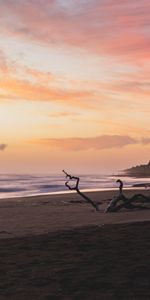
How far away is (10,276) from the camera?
8.96m

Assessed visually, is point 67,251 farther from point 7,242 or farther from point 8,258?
point 7,242

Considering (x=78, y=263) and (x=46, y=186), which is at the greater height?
(x=78, y=263)

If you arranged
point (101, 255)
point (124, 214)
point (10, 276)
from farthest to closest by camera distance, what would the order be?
point (124, 214) → point (101, 255) → point (10, 276)

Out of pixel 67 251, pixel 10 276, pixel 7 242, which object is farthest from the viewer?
pixel 7 242

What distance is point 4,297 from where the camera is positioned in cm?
764

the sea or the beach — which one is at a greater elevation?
the beach

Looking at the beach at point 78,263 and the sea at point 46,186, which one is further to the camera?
the sea at point 46,186

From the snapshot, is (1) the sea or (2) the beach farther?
(1) the sea

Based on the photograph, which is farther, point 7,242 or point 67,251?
point 7,242

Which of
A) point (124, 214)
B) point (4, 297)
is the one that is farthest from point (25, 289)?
point (124, 214)

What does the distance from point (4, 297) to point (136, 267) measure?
2772mm

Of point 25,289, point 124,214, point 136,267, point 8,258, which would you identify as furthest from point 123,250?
point 124,214

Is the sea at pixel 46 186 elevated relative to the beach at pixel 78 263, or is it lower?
lower

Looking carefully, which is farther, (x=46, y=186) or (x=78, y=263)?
(x=46, y=186)
